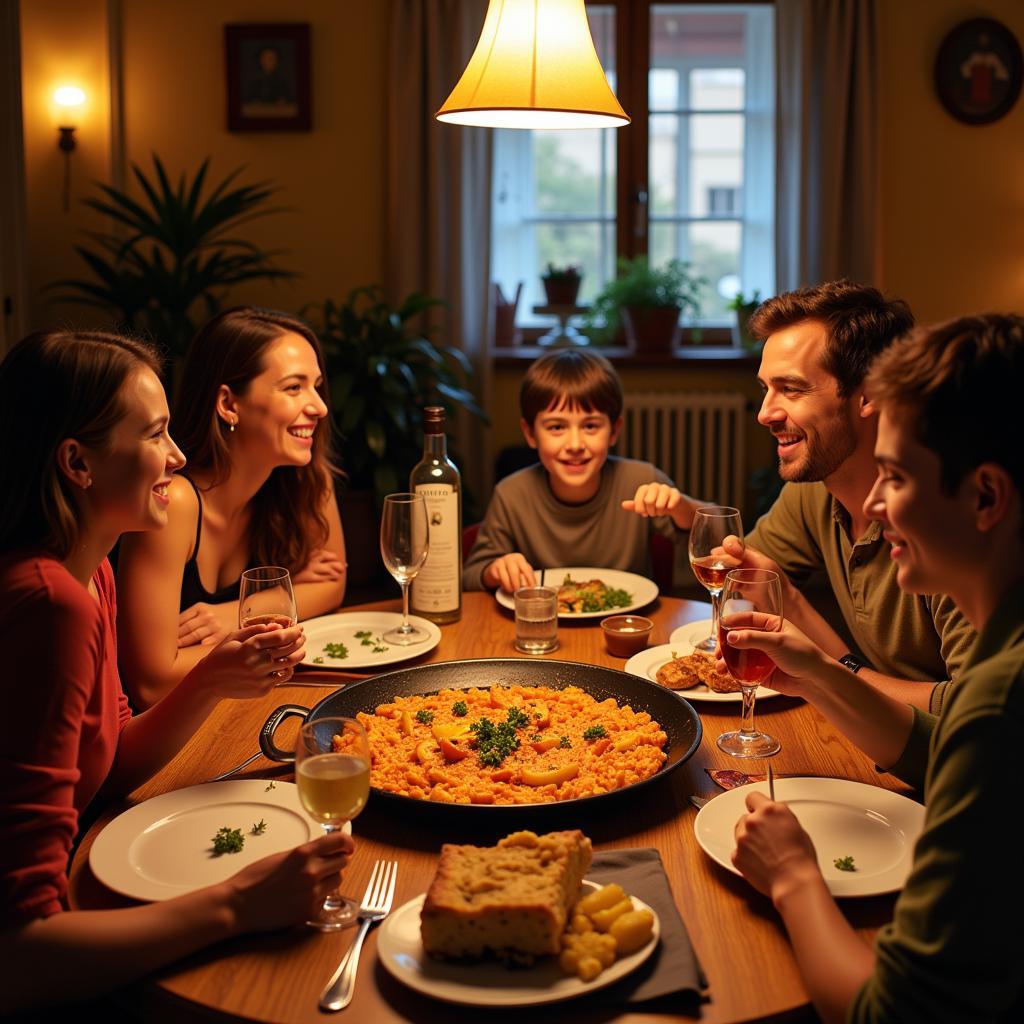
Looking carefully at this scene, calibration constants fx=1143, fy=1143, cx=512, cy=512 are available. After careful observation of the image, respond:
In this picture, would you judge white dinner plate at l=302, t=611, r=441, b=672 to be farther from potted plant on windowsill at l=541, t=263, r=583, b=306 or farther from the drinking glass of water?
potted plant on windowsill at l=541, t=263, r=583, b=306

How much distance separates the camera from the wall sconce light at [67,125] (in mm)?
5047

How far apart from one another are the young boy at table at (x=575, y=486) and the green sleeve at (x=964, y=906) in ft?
6.25

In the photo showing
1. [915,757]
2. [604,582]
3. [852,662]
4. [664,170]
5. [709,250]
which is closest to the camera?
[915,757]

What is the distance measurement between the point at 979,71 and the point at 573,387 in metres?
3.32

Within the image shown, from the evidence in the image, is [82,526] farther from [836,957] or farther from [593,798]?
[836,957]

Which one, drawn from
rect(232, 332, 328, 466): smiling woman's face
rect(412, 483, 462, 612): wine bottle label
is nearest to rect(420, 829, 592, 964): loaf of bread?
rect(412, 483, 462, 612): wine bottle label

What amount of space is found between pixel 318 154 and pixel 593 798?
14.9ft

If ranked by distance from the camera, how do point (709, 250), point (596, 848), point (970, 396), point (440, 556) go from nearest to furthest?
1. point (970, 396)
2. point (596, 848)
3. point (440, 556)
4. point (709, 250)

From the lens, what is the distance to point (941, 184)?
5.29 m

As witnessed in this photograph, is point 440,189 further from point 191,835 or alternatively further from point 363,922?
point 363,922

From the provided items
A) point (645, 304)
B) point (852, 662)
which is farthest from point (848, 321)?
point (645, 304)

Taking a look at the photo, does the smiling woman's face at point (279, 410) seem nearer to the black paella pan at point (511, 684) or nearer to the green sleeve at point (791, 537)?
the black paella pan at point (511, 684)

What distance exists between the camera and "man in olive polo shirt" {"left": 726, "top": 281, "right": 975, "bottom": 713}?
2.04m

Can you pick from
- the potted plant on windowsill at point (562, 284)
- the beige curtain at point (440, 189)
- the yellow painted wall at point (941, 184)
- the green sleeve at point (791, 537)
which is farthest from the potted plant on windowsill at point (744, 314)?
the green sleeve at point (791, 537)
